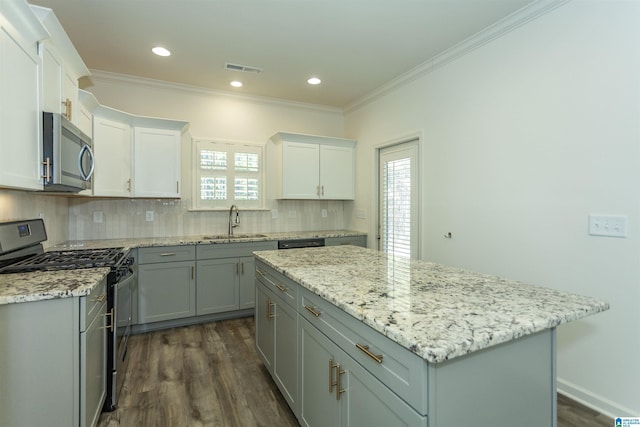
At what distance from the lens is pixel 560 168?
2219 millimetres

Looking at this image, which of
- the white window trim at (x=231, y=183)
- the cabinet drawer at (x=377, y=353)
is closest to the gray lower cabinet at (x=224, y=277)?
the white window trim at (x=231, y=183)

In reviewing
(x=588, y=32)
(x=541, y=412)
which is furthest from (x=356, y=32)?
(x=541, y=412)

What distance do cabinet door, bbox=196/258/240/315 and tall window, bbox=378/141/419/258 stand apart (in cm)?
190

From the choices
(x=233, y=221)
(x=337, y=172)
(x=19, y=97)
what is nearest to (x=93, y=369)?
(x=19, y=97)

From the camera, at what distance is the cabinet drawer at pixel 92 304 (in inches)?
60.0

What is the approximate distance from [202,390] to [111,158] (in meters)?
2.35

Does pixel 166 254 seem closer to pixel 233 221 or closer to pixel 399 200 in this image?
pixel 233 221

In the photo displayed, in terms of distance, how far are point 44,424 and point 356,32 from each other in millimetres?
3234

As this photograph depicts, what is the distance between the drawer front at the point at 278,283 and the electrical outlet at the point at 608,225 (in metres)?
1.94

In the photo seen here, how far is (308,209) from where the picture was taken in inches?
187

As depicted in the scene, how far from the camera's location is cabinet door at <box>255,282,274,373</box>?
2186mm

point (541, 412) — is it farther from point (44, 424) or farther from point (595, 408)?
point (44, 424)

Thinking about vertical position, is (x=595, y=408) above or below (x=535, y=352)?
below

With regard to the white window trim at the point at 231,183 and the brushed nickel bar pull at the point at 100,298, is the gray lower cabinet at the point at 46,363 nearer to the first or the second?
the brushed nickel bar pull at the point at 100,298
